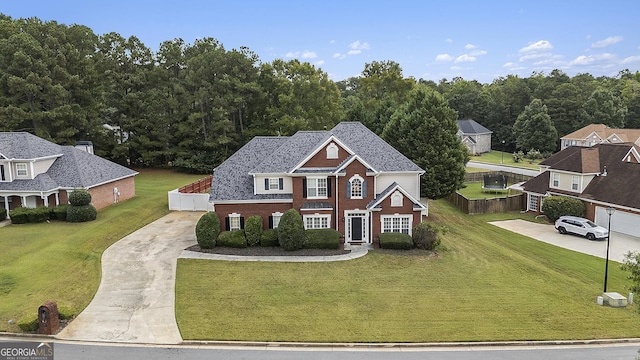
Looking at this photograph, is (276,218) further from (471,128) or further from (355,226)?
(471,128)

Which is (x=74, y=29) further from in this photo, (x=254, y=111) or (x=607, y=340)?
(x=607, y=340)

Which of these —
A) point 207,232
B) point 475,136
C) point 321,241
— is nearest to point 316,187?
point 321,241

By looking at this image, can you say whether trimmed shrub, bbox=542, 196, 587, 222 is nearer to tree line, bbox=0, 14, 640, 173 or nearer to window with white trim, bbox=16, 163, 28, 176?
tree line, bbox=0, 14, 640, 173

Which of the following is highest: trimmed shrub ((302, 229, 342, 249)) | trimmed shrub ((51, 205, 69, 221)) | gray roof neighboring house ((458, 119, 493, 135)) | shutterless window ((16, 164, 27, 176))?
gray roof neighboring house ((458, 119, 493, 135))

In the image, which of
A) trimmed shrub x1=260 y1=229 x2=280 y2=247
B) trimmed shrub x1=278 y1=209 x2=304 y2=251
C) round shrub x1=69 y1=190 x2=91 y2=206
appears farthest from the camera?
round shrub x1=69 y1=190 x2=91 y2=206

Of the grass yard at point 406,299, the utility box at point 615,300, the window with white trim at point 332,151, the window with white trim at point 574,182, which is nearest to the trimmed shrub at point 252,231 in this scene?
the grass yard at point 406,299

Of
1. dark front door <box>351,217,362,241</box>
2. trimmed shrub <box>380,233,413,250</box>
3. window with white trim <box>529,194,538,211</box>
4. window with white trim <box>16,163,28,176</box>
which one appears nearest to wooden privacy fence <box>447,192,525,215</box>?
window with white trim <box>529,194,538,211</box>

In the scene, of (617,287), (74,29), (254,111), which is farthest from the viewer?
(254,111)

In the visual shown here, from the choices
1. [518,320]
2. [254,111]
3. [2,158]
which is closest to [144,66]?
[254,111]
